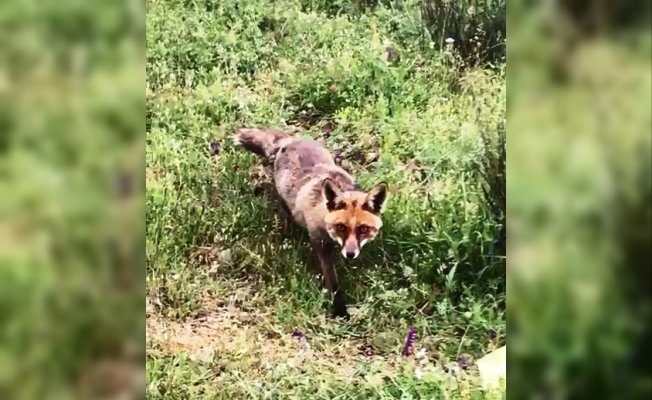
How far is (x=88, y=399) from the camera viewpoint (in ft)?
4.53

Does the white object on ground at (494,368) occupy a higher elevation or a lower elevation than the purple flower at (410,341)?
lower

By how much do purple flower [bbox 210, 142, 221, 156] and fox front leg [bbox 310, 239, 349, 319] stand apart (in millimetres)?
219

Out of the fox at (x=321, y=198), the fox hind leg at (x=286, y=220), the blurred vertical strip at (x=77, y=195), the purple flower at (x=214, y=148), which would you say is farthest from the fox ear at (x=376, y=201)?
the blurred vertical strip at (x=77, y=195)

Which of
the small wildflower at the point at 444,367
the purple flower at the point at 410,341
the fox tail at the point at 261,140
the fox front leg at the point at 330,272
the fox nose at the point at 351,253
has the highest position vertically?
the fox tail at the point at 261,140

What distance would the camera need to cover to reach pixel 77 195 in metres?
1.36

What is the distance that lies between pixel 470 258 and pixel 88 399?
2.22 feet

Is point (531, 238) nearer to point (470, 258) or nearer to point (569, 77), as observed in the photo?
point (470, 258)

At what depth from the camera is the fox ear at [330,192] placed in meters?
1.36

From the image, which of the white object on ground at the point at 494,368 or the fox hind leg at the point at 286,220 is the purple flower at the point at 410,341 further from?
the fox hind leg at the point at 286,220

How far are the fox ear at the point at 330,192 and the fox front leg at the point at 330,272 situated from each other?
6cm

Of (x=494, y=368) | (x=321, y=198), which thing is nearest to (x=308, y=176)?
(x=321, y=198)

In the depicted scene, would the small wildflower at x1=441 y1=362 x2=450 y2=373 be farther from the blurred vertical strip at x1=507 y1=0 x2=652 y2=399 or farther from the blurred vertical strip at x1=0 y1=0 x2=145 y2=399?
the blurred vertical strip at x1=0 y1=0 x2=145 y2=399

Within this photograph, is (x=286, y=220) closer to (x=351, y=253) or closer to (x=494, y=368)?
(x=351, y=253)

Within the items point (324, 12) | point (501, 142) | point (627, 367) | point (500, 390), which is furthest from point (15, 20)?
point (627, 367)
